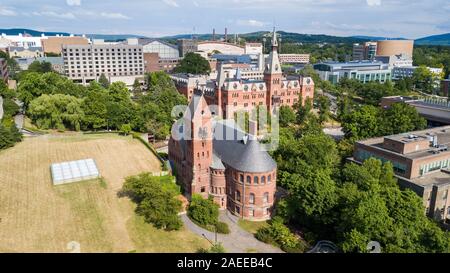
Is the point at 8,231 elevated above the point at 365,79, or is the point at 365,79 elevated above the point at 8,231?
the point at 365,79

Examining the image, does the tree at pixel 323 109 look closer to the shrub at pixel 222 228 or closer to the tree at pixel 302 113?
the tree at pixel 302 113

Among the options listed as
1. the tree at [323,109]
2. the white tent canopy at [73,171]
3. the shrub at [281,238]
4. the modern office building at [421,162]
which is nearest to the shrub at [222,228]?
the shrub at [281,238]

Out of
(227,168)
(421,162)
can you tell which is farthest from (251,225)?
(421,162)

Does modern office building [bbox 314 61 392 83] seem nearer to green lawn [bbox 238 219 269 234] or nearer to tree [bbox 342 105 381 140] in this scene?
tree [bbox 342 105 381 140]
